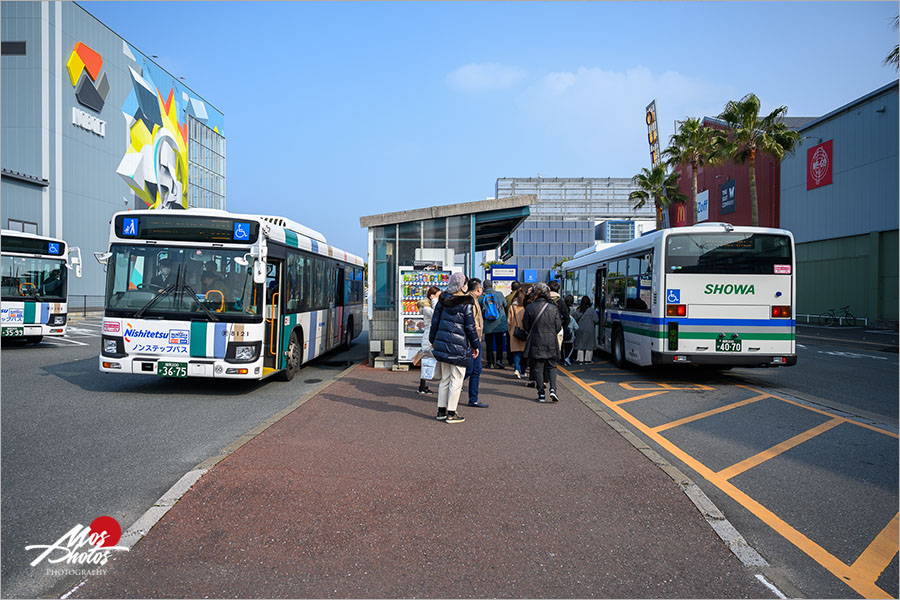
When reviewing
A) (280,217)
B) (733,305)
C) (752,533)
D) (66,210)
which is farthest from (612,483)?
(66,210)

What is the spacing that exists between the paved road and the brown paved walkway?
51 centimetres

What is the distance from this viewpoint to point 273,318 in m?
10.0

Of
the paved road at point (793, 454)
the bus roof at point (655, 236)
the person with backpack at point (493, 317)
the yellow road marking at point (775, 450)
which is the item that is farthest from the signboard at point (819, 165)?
the yellow road marking at point (775, 450)

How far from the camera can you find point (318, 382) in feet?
36.5

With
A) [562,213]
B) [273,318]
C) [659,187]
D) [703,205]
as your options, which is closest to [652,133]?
[703,205]

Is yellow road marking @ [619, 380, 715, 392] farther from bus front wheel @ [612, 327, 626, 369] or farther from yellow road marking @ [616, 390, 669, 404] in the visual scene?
bus front wheel @ [612, 327, 626, 369]

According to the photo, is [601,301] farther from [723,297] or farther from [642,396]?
[642,396]

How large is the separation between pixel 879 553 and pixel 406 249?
35.4ft

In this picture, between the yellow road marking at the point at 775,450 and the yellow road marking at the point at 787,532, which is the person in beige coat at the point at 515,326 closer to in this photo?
the yellow road marking at the point at 787,532

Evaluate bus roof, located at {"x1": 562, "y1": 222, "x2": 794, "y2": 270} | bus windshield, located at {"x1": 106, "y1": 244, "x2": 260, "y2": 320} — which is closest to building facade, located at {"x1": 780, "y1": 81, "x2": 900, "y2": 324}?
bus roof, located at {"x1": 562, "y1": 222, "x2": 794, "y2": 270}

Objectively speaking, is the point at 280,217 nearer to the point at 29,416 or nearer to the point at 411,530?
the point at 29,416

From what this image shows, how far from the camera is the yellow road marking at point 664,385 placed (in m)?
10.7

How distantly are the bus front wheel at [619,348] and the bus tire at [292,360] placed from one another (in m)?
7.10

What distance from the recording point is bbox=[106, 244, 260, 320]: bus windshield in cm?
902
